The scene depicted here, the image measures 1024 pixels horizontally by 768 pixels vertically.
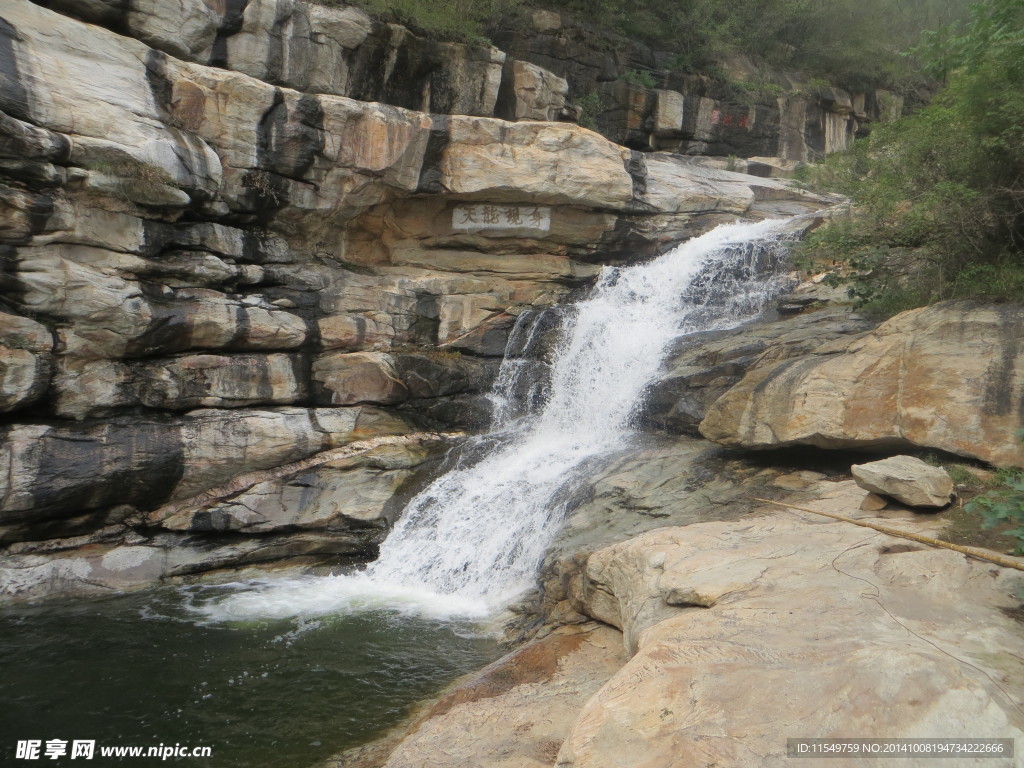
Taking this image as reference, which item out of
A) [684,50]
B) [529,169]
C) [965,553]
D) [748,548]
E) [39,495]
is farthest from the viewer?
[684,50]

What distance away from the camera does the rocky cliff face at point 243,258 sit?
9977 mm

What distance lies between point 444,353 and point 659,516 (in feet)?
21.4

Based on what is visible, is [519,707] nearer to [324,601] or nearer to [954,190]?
[324,601]

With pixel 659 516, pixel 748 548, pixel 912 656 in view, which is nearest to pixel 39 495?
pixel 659 516

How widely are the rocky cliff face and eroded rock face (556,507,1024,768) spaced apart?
682cm

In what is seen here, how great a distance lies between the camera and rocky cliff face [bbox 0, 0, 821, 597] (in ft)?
32.7

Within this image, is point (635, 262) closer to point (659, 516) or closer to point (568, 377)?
point (568, 377)

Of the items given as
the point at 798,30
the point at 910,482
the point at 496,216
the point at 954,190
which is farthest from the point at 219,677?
the point at 798,30

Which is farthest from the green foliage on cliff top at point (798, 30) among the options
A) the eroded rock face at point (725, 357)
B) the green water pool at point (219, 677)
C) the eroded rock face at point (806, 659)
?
the eroded rock face at point (806, 659)

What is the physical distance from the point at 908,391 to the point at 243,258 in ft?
35.5

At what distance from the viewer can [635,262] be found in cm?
1575

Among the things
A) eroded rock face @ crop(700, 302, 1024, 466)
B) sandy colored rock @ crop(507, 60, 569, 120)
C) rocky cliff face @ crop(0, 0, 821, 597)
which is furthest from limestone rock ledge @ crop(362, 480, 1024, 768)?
sandy colored rock @ crop(507, 60, 569, 120)

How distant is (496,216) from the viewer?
576 inches

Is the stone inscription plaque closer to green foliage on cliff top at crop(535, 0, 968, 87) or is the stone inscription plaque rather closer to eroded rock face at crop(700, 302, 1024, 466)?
eroded rock face at crop(700, 302, 1024, 466)
